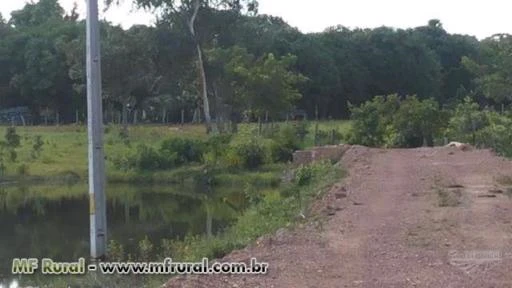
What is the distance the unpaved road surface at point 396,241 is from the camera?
733cm

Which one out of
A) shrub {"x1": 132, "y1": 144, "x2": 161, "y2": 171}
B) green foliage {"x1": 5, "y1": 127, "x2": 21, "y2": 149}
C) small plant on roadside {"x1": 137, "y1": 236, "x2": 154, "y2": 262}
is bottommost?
shrub {"x1": 132, "y1": 144, "x2": 161, "y2": 171}

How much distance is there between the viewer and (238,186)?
29438mm

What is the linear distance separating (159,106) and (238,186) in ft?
81.3

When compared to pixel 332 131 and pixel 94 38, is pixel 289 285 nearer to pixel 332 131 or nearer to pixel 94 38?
pixel 94 38

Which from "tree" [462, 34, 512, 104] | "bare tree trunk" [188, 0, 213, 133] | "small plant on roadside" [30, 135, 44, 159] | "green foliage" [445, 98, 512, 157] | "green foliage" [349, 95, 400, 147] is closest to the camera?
"tree" [462, 34, 512, 104]

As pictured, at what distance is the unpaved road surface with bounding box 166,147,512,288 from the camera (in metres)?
7.33

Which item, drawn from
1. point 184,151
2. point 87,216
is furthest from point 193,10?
point 87,216

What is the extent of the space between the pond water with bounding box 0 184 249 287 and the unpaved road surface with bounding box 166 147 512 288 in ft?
14.7

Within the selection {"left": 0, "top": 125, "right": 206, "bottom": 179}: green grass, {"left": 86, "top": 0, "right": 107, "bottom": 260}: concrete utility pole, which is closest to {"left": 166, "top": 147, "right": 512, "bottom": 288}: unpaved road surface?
{"left": 86, "top": 0, "right": 107, "bottom": 260}: concrete utility pole

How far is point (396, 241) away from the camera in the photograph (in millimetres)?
9250

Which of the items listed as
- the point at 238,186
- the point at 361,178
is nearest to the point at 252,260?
the point at 361,178

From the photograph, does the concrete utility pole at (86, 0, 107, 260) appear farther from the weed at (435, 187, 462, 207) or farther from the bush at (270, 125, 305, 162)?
the bush at (270, 125, 305, 162)

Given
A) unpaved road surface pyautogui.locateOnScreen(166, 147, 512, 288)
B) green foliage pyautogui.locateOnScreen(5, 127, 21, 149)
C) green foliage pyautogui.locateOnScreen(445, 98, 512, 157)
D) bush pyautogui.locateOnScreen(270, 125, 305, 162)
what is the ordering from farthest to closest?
green foliage pyautogui.locateOnScreen(5, 127, 21, 149)
bush pyautogui.locateOnScreen(270, 125, 305, 162)
green foliage pyautogui.locateOnScreen(445, 98, 512, 157)
unpaved road surface pyautogui.locateOnScreen(166, 147, 512, 288)

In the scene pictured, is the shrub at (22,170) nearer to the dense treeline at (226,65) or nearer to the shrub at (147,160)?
the shrub at (147,160)
